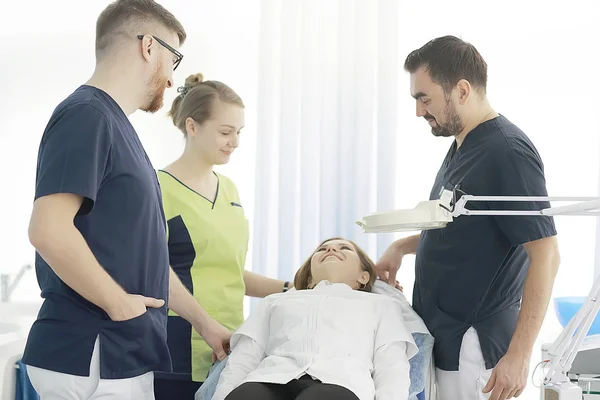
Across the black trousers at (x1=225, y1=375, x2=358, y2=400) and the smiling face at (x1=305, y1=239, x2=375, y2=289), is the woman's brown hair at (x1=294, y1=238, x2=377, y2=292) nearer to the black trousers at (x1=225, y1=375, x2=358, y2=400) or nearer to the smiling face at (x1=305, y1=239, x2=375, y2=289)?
the smiling face at (x1=305, y1=239, x2=375, y2=289)

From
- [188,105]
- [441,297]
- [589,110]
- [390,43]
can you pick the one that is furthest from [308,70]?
[441,297]

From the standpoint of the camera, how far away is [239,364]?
169 centimetres

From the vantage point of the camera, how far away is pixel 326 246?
2.10 meters

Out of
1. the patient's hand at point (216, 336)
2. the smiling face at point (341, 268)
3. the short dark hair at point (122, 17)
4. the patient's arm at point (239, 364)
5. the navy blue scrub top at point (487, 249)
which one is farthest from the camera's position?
the smiling face at point (341, 268)

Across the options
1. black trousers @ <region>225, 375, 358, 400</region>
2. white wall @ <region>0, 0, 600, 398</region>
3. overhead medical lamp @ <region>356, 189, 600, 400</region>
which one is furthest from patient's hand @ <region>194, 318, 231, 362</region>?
white wall @ <region>0, 0, 600, 398</region>

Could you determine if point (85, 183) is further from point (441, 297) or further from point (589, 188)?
point (589, 188)

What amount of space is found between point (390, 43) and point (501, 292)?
1279 millimetres

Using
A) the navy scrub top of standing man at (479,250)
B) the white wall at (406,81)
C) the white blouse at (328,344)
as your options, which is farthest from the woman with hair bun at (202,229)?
the white wall at (406,81)

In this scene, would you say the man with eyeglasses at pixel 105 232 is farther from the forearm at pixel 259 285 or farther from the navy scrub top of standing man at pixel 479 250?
the forearm at pixel 259 285

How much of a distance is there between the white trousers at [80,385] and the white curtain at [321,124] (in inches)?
52.9

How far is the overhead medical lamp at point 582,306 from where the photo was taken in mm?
1090

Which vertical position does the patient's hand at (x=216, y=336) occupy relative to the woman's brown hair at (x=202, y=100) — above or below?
below

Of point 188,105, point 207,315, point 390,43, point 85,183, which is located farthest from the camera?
point 390,43

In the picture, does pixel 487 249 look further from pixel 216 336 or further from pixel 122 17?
pixel 122 17
